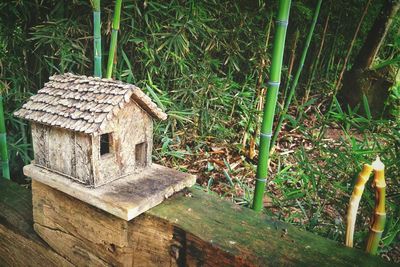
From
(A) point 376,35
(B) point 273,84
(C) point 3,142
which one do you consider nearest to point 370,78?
(A) point 376,35

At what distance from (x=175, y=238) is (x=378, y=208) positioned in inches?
24.9

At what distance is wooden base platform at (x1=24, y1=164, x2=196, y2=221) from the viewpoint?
1085mm

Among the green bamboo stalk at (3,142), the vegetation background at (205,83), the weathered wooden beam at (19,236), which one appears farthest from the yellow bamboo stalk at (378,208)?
the green bamboo stalk at (3,142)

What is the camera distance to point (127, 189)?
1.18 m

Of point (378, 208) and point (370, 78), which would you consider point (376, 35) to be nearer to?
point (370, 78)

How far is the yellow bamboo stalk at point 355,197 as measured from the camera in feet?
2.99

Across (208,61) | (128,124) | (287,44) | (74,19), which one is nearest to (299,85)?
(287,44)

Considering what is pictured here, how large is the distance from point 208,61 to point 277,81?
6.14ft

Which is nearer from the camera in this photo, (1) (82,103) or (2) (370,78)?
(1) (82,103)

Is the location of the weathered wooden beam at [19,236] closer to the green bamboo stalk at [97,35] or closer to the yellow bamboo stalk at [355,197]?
the green bamboo stalk at [97,35]

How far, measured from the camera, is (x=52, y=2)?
2.34 m

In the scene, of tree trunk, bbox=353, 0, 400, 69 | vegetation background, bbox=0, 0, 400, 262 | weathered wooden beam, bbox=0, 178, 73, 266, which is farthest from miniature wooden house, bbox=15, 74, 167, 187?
tree trunk, bbox=353, 0, 400, 69

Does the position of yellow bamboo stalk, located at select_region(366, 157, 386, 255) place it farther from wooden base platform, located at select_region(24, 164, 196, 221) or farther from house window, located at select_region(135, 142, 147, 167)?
house window, located at select_region(135, 142, 147, 167)

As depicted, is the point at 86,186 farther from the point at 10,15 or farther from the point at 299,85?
the point at 299,85
